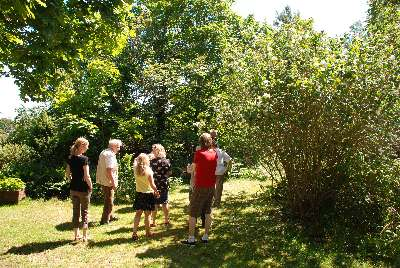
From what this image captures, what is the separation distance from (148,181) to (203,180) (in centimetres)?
125

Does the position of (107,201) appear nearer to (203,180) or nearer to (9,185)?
(203,180)

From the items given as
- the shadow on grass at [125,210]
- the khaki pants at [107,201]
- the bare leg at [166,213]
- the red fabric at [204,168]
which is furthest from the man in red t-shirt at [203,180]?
the shadow on grass at [125,210]

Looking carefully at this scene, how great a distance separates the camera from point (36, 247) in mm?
8148

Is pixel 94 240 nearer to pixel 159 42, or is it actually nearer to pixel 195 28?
pixel 159 42

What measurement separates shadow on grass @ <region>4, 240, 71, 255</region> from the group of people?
0.39 meters

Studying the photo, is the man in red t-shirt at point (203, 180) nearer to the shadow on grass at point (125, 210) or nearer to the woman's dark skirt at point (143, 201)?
the woman's dark skirt at point (143, 201)

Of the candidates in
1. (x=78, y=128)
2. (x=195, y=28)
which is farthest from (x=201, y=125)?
(x=195, y=28)

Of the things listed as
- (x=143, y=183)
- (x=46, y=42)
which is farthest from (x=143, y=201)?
(x=46, y=42)

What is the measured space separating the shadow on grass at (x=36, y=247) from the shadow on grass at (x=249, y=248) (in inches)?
75.1

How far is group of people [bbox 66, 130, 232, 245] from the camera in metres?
7.89

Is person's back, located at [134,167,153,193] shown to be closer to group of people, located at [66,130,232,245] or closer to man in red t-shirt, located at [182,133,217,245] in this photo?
group of people, located at [66,130,232,245]

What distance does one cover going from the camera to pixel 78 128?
47.7 feet

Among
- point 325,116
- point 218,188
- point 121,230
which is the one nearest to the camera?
point 325,116

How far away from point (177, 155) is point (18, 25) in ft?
35.2
